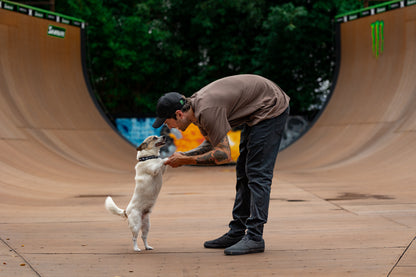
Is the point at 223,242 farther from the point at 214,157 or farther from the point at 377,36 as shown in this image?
the point at 377,36

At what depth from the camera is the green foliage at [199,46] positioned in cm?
1958

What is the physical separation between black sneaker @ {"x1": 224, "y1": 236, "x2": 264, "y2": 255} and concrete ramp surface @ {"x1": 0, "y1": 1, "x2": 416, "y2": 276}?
0.07m

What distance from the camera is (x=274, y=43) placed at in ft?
62.6

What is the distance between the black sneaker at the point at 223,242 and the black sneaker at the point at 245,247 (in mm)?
254

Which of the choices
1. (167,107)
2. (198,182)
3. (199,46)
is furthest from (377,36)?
(167,107)

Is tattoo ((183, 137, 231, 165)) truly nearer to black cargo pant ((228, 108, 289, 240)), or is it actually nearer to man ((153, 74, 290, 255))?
man ((153, 74, 290, 255))

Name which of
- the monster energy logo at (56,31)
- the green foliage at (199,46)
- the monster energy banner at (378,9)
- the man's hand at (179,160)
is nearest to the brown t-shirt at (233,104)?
the man's hand at (179,160)

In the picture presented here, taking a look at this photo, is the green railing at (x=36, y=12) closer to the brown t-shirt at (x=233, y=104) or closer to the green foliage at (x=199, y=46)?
the green foliage at (x=199, y=46)

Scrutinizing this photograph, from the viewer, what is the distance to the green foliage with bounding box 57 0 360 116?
19.6m

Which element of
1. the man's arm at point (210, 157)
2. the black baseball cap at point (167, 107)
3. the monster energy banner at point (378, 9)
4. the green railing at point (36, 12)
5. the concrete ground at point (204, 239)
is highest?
the monster energy banner at point (378, 9)

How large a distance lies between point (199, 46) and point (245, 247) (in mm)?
18571

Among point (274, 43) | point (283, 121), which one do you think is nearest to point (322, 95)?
point (274, 43)

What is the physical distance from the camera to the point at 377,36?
48.0 ft

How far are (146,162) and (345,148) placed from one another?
379 inches
